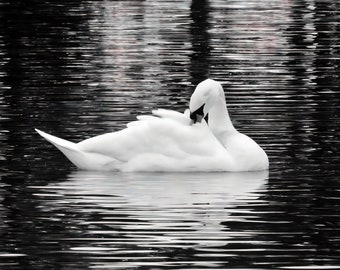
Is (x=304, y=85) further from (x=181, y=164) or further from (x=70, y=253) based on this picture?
(x=70, y=253)

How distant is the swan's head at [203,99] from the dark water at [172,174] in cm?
76

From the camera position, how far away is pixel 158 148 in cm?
1875

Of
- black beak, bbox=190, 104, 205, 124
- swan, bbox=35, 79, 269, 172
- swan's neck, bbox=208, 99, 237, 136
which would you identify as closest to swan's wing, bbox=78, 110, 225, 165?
swan, bbox=35, 79, 269, 172

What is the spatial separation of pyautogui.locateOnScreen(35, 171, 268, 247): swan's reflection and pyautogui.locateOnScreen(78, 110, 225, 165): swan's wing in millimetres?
241

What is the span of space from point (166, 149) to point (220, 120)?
1142mm

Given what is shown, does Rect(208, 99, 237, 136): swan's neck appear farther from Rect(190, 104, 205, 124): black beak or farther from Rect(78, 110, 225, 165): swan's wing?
Rect(78, 110, 225, 165): swan's wing

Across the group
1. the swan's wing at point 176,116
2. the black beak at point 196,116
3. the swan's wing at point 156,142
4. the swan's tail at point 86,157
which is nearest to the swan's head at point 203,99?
the black beak at point 196,116

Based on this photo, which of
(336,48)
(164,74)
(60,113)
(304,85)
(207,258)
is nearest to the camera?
(207,258)

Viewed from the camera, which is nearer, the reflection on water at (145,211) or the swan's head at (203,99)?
the reflection on water at (145,211)

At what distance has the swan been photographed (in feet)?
61.5

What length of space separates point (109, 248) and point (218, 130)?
18.0 feet

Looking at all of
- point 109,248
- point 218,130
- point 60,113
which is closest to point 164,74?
point 60,113

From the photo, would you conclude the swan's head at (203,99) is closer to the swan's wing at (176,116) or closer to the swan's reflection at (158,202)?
the swan's wing at (176,116)

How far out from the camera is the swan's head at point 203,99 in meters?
19.0
